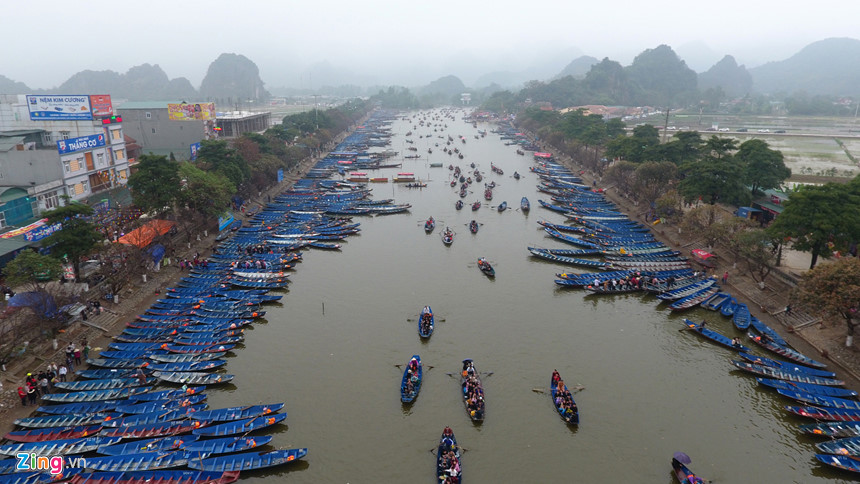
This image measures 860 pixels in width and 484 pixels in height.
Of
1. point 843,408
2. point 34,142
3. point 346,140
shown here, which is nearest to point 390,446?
point 843,408

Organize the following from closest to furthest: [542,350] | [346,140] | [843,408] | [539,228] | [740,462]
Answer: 1. [740,462]
2. [843,408]
3. [542,350]
4. [539,228]
5. [346,140]

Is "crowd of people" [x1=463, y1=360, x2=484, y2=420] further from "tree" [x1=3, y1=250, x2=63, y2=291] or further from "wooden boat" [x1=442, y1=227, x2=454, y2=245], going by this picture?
"tree" [x1=3, y1=250, x2=63, y2=291]

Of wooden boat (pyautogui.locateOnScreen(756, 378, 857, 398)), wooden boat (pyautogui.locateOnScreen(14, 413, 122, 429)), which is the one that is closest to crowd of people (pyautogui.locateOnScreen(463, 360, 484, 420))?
wooden boat (pyautogui.locateOnScreen(756, 378, 857, 398))

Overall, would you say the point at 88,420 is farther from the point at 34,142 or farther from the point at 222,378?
the point at 34,142

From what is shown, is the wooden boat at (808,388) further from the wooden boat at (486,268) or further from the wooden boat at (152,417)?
the wooden boat at (152,417)

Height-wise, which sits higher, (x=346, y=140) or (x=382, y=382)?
(x=346, y=140)

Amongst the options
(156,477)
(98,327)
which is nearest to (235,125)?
(98,327)
